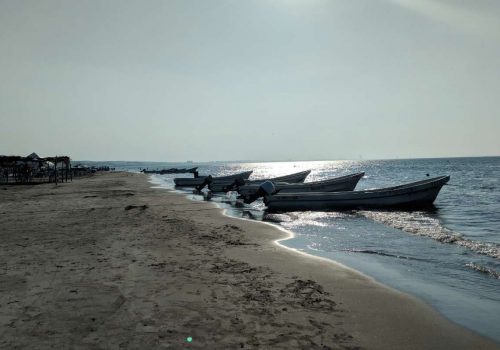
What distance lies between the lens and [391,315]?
19.4 ft

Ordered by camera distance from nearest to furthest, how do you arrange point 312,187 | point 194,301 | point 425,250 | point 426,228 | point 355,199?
point 194,301, point 425,250, point 426,228, point 355,199, point 312,187

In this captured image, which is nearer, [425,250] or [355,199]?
[425,250]

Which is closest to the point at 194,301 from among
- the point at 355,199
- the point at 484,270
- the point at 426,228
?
the point at 484,270

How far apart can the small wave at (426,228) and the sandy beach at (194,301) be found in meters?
6.07

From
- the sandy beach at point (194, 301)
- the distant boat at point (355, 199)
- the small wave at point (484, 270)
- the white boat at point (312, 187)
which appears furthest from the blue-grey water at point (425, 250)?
the white boat at point (312, 187)

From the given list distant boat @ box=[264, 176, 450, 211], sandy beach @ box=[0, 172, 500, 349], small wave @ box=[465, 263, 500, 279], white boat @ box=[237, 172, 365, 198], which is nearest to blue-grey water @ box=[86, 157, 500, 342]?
small wave @ box=[465, 263, 500, 279]

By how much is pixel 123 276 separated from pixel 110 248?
113 inches

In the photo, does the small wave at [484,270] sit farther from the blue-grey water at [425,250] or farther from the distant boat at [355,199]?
the distant boat at [355,199]

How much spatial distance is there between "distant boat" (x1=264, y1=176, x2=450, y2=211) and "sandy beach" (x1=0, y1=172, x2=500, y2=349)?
12048 mm

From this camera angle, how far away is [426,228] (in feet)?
52.7

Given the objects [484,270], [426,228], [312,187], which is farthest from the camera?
[312,187]

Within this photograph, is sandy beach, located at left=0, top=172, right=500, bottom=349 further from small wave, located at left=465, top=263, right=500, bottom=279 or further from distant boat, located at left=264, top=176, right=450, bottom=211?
distant boat, located at left=264, top=176, right=450, bottom=211

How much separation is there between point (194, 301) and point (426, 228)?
13.3m

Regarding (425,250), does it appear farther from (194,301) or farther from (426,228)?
(194,301)
